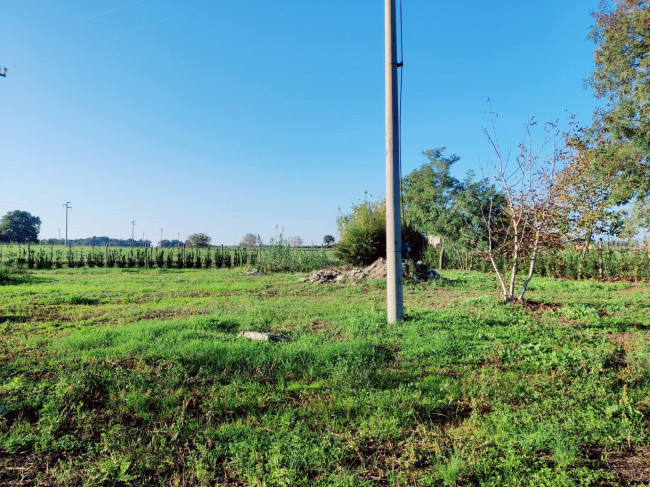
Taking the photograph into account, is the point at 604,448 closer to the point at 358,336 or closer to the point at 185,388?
the point at 358,336

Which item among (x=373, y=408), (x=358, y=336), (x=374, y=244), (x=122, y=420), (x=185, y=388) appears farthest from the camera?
(x=374, y=244)

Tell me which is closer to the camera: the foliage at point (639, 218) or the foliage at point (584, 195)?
the foliage at point (584, 195)

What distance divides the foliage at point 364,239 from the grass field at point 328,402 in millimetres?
9313

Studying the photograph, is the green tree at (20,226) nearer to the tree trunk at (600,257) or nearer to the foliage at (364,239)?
the foliage at (364,239)

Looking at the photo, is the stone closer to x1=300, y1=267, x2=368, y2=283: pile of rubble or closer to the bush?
x1=300, y1=267, x2=368, y2=283: pile of rubble

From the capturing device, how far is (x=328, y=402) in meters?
3.32

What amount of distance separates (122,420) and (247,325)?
3.00 m

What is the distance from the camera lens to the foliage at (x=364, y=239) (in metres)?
15.6

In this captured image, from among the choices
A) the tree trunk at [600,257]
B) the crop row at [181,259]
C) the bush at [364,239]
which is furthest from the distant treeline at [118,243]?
the tree trunk at [600,257]

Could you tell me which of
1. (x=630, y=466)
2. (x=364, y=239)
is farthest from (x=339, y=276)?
(x=630, y=466)

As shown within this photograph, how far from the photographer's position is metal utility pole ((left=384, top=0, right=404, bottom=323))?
20.3 feet

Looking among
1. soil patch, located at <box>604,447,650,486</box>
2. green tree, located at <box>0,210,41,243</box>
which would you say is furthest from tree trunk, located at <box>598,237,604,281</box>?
green tree, located at <box>0,210,41,243</box>

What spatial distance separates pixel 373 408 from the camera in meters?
3.21

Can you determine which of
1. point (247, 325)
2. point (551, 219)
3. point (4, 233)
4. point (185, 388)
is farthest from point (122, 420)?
Answer: point (4, 233)
